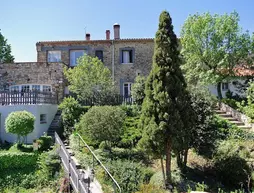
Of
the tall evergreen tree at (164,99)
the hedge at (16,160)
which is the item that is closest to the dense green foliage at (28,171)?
the hedge at (16,160)

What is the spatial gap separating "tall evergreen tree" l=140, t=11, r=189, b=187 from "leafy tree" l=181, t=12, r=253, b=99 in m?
11.1

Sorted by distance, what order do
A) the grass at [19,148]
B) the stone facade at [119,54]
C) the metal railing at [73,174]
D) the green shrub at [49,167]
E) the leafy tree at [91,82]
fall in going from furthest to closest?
1. the stone facade at [119,54]
2. the leafy tree at [91,82]
3. the grass at [19,148]
4. the green shrub at [49,167]
5. the metal railing at [73,174]

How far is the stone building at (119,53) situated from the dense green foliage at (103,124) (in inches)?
458

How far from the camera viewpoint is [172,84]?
12133mm

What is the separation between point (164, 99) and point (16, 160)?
307 inches

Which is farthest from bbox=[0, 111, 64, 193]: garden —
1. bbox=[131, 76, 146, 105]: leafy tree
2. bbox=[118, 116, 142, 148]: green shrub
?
bbox=[131, 76, 146, 105]: leafy tree

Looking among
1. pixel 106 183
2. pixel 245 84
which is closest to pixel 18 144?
pixel 106 183

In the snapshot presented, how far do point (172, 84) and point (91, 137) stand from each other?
5.17m

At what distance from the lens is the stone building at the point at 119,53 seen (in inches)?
1048

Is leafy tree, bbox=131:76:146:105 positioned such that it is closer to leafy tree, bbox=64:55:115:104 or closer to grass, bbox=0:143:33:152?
leafy tree, bbox=64:55:115:104

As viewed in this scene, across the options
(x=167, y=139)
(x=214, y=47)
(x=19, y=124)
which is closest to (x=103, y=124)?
(x=167, y=139)

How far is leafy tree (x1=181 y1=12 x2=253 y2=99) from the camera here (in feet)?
75.2

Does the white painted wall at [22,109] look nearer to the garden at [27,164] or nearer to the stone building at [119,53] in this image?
the garden at [27,164]

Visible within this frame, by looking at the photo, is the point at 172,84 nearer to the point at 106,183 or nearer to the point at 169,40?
the point at 169,40
